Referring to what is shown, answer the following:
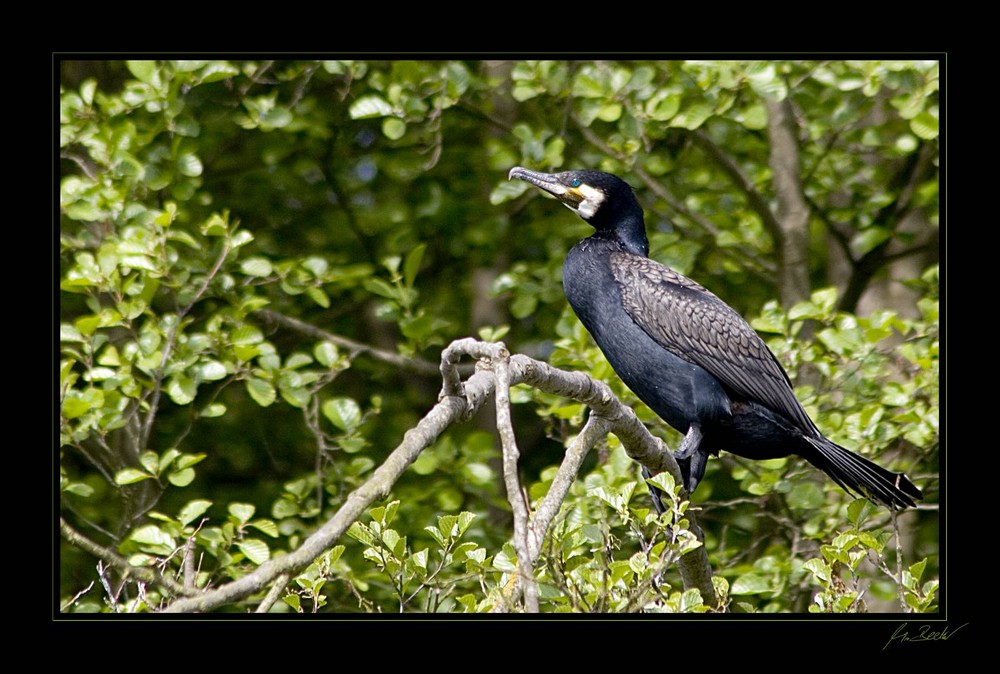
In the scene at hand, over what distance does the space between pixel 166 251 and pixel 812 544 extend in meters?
3.82

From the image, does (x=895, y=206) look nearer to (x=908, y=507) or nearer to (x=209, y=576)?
(x=908, y=507)

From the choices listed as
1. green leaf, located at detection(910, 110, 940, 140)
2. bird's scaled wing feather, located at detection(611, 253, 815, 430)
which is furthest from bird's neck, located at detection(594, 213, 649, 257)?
green leaf, located at detection(910, 110, 940, 140)

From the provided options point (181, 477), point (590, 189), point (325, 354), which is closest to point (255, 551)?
point (181, 477)

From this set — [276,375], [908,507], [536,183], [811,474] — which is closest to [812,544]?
[811,474]

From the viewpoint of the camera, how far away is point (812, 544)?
20.4ft

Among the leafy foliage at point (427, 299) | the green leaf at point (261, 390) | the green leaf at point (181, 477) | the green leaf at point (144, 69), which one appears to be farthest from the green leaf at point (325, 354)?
the green leaf at point (144, 69)

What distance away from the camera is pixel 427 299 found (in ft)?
28.1

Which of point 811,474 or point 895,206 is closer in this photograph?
point 811,474

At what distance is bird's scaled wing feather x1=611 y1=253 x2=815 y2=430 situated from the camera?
481 cm

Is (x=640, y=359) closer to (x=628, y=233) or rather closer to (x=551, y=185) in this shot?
(x=628, y=233)

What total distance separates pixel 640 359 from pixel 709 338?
32 cm

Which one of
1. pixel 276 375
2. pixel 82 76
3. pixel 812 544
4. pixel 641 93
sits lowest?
pixel 812 544

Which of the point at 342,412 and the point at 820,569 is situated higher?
the point at 342,412

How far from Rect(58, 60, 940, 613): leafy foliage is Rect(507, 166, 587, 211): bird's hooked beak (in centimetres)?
81
